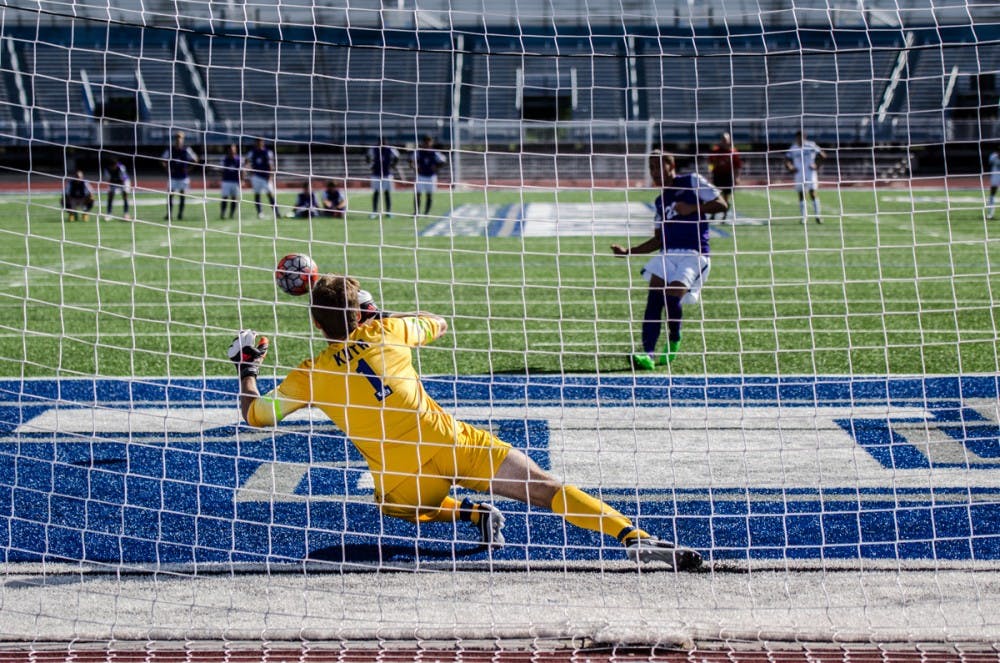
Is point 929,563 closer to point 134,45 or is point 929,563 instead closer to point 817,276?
point 817,276

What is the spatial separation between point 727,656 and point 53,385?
6.33 m

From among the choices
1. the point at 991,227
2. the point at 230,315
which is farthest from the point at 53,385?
the point at 991,227

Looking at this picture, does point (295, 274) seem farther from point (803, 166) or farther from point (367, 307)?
point (803, 166)

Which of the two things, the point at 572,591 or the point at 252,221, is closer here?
the point at 572,591

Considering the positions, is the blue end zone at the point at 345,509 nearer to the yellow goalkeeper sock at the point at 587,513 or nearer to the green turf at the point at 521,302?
the yellow goalkeeper sock at the point at 587,513

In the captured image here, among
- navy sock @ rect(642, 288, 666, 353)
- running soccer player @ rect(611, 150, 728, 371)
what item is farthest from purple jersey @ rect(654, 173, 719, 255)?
navy sock @ rect(642, 288, 666, 353)

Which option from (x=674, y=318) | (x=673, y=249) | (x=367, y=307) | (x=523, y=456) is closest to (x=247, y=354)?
(x=367, y=307)

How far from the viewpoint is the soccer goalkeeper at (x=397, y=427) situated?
15.7ft

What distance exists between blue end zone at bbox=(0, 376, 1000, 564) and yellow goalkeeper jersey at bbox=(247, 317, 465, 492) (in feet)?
0.81

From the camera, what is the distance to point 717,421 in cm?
741

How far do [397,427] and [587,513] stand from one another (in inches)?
35.4

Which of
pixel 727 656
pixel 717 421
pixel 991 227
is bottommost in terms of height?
pixel 727 656

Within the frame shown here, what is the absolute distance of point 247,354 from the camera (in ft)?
16.4

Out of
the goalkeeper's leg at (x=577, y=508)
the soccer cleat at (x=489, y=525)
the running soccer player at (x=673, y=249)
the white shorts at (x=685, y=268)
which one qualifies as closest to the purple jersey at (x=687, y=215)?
the running soccer player at (x=673, y=249)
